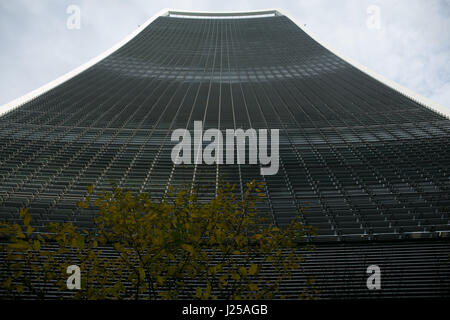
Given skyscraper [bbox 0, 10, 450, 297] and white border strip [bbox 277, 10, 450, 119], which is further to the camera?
white border strip [bbox 277, 10, 450, 119]

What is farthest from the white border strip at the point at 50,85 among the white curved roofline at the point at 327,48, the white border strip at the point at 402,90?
the white border strip at the point at 402,90

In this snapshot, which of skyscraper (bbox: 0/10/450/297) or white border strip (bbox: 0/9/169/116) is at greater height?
white border strip (bbox: 0/9/169/116)

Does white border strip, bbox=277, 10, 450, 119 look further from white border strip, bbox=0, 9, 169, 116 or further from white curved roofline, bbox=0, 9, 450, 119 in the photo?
white border strip, bbox=0, 9, 169, 116

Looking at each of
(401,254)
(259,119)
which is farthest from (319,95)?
(401,254)

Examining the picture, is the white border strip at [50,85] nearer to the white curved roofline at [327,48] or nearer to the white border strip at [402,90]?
the white curved roofline at [327,48]

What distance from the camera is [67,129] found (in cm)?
1850

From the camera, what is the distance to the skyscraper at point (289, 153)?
9.96 m

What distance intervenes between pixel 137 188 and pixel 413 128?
15101mm

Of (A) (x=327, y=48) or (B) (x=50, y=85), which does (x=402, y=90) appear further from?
(B) (x=50, y=85)

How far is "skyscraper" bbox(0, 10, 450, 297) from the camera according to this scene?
9961 millimetres

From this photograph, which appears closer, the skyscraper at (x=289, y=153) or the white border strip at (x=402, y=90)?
the skyscraper at (x=289, y=153)

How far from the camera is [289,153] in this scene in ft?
54.5

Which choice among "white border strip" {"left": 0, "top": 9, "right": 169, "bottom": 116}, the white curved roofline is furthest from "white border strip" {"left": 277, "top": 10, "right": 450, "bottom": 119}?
"white border strip" {"left": 0, "top": 9, "right": 169, "bottom": 116}
